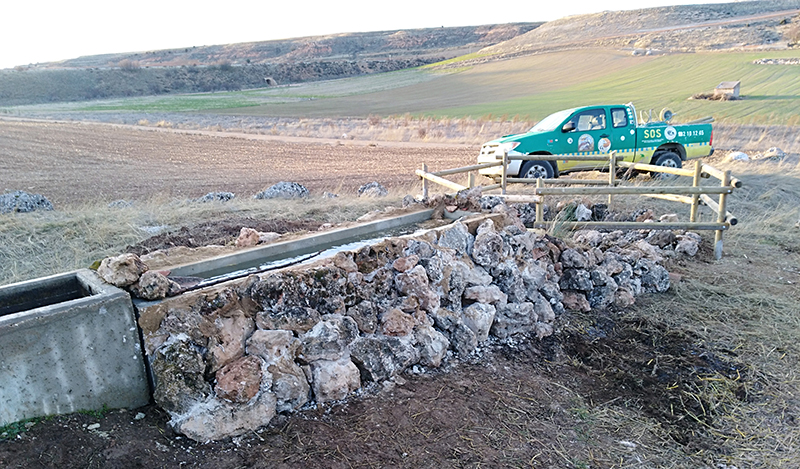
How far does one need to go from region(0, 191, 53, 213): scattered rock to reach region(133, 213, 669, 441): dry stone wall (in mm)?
8522

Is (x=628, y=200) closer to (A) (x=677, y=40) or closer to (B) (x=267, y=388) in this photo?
(B) (x=267, y=388)

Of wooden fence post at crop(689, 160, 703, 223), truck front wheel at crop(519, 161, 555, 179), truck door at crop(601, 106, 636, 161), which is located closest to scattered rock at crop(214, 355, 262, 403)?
wooden fence post at crop(689, 160, 703, 223)

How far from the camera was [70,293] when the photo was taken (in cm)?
465

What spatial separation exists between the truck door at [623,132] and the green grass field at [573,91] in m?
15.9

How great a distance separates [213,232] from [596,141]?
29.4ft

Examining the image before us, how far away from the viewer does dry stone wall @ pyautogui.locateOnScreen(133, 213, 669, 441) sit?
4.10 meters

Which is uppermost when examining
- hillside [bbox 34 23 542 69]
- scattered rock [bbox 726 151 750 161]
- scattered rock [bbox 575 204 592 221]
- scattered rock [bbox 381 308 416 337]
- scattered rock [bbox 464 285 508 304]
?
hillside [bbox 34 23 542 69]

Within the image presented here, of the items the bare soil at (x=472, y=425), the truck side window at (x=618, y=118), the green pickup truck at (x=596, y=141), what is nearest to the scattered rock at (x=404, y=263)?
the bare soil at (x=472, y=425)

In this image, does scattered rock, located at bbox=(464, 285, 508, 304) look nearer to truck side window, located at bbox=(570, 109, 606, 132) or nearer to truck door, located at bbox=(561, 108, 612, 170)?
truck door, located at bbox=(561, 108, 612, 170)

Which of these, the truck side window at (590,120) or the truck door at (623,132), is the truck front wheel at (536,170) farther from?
the truck door at (623,132)

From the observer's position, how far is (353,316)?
480 centimetres

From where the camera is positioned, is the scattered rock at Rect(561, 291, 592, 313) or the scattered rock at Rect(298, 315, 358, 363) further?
the scattered rock at Rect(561, 291, 592, 313)

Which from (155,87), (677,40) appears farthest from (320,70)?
(677,40)

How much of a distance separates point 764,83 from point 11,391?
137 feet
